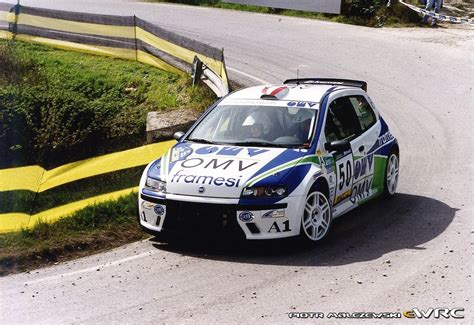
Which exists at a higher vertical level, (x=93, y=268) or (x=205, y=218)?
(x=205, y=218)

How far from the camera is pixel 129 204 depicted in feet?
33.6

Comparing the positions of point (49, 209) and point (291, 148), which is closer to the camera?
point (291, 148)

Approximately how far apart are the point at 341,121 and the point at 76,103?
695 centimetres

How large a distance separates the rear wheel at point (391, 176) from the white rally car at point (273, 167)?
0.05 ft

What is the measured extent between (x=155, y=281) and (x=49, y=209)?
317 centimetres

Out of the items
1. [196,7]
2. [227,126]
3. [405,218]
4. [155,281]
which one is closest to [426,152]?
[405,218]

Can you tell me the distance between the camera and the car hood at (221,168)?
847 centimetres

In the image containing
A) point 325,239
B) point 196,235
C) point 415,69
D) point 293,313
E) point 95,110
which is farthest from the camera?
point 415,69

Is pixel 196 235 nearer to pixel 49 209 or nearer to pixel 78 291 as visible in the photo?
pixel 78 291

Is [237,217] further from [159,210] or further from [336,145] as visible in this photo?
[336,145]

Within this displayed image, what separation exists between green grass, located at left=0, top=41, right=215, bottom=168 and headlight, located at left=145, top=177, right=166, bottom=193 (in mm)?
5448

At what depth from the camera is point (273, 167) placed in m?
8.71

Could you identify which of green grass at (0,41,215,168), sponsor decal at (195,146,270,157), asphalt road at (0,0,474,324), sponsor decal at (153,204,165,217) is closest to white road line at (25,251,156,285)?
asphalt road at (0,0,474,324)

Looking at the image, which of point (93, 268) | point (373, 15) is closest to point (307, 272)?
point (93, 268)
